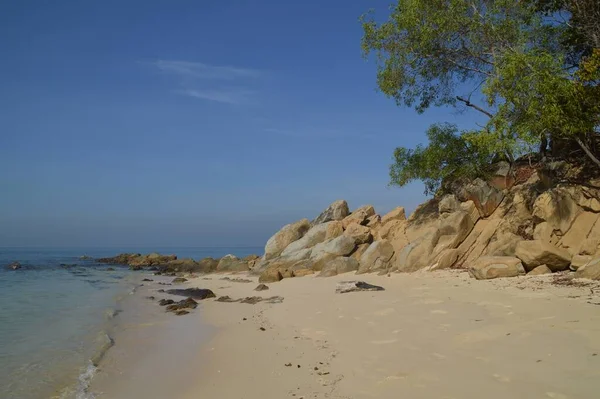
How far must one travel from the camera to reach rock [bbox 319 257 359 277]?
23516mm

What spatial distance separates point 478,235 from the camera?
1925cm

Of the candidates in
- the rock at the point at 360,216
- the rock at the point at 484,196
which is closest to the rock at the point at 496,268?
the rock at the point at 484,196

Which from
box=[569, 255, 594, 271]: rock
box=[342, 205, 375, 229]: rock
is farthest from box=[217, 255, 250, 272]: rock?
box=[569, 255, 594, 271]: rock

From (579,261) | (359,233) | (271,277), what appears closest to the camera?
(579,261)

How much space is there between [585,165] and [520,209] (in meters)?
2.91

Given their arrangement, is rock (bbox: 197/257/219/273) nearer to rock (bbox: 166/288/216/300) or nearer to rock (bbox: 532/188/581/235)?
rock (bbox: 166/288/216/300)

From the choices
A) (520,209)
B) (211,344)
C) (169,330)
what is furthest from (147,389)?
(520,209)

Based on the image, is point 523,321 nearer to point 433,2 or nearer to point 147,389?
point 147,389

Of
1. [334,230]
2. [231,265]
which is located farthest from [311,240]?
[231,265]

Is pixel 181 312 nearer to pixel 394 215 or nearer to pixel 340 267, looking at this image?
pixel 340 267

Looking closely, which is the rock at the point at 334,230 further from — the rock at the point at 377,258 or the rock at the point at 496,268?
the rock at the point at 496,268

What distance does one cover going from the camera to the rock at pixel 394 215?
2800 centimetres

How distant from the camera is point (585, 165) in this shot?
16.1 meters

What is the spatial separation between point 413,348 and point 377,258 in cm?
1509
